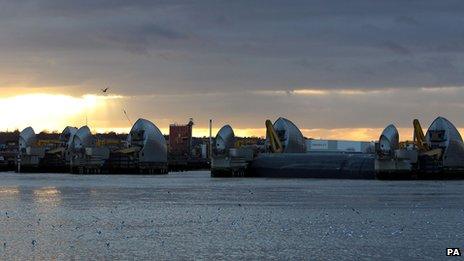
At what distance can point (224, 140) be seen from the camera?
196 m

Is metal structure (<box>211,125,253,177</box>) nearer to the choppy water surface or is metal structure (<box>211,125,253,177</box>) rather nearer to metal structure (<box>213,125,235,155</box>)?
metal structure (<box>213,125,235,155</box>)

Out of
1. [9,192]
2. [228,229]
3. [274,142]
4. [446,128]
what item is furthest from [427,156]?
[228,229]

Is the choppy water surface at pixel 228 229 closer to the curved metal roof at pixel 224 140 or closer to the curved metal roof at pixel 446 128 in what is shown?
the curved metal roof at pixel 446 128

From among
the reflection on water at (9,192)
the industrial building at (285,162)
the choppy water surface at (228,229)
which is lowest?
the choppy water surface at (228,229)

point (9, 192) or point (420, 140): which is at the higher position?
point (420, 140)

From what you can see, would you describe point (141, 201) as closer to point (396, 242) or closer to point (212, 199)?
point (212, 199)

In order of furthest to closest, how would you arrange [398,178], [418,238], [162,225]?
1. [398,178]
2. [162,225]
3. [418,238]

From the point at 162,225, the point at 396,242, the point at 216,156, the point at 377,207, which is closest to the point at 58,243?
the point at 162,225

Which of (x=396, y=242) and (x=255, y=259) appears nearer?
(x=255, y=259)

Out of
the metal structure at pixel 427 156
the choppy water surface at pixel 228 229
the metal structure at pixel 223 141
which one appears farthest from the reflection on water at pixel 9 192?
the metal structure at pixel 223 141

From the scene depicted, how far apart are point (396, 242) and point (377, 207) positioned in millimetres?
27196

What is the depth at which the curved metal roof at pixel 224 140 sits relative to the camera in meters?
194

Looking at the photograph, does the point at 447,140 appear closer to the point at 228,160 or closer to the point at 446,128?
the point at 446,128

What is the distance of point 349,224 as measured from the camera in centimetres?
5441
